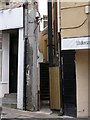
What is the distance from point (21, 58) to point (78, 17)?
4.48 meters

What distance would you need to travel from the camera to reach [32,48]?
18062mm

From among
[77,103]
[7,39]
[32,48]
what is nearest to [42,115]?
[77,103]

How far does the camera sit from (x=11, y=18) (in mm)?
19328

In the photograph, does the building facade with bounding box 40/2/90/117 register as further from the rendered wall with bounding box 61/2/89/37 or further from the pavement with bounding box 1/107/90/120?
the pavement with bounding box 1/107/90/120

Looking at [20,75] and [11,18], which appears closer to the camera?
[20,75]

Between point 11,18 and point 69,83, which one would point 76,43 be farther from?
point 11,18

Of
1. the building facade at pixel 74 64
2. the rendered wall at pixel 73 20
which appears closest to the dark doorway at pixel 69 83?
the building facade at pixel 74 64

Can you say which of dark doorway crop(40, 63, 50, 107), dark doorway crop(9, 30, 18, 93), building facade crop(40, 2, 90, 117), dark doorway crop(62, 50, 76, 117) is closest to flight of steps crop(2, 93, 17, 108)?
dark doorway crop(9, 30, 18, 93)

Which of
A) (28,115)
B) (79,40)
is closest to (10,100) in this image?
(28,115)

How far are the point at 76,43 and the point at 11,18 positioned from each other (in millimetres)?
5558

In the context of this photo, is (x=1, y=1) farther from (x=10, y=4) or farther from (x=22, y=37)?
(x=22, y=37)

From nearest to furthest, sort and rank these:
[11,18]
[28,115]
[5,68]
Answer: [28,115]
[11,18]
[5,68]

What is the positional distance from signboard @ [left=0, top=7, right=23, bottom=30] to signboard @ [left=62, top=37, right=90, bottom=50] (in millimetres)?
4146

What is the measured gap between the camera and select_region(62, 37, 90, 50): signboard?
570 inches
